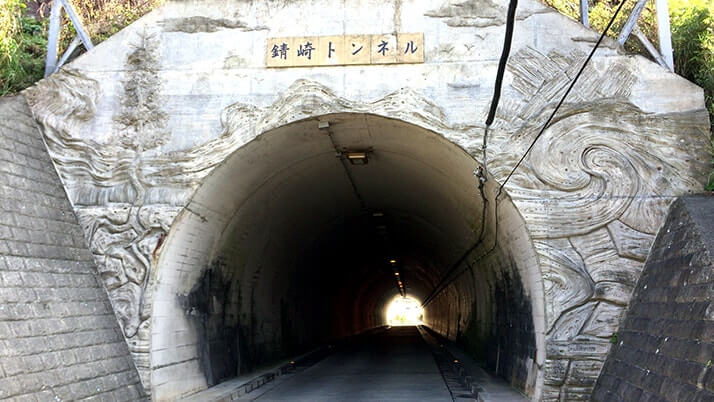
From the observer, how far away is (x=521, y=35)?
28.0 ft

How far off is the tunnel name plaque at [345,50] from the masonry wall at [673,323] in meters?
3.86

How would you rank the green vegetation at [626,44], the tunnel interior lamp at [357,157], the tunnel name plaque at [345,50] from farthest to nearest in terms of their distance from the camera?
the tunnel interior lamp at [357,157]
the green vegetation at [626,44]
the tunnel name plaque at [345,50]

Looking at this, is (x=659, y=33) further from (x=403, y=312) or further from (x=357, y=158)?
(x=403, y=312)

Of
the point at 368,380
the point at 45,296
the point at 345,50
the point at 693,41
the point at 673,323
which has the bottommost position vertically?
the point at 368,380

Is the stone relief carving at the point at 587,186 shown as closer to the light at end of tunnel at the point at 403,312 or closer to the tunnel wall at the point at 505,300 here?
the tunnel wall at the point at 505,300

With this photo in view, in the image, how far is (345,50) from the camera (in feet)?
28.9

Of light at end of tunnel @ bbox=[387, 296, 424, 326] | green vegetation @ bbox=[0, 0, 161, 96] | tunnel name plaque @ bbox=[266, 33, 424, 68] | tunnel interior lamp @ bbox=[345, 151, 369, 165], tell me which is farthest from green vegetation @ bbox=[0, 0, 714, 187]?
light at end of tunnel @ bbox=[387, 296, 424, 326]

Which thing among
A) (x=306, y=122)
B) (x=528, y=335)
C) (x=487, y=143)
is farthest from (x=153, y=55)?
(x=528, y=335)

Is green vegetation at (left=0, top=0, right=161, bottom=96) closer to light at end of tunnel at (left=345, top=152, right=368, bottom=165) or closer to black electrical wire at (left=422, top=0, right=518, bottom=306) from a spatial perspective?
light at end of tunnel at (left=345, top=152, right=368, bottom=165)

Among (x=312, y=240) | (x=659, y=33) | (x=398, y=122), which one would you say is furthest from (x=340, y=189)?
(x=659, y=33)

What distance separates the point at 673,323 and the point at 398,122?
4.17m

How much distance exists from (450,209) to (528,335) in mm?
3550

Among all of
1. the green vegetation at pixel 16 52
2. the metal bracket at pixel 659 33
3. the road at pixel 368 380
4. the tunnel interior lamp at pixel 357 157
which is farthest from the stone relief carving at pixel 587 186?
the green vegetation at pixel 16 52

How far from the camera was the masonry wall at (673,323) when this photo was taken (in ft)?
17.8
